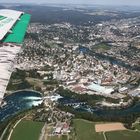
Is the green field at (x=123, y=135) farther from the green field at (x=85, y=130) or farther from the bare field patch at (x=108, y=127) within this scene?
the bare field patch at (x=108, y=127)

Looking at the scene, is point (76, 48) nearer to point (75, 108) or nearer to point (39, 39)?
point (39, 39)

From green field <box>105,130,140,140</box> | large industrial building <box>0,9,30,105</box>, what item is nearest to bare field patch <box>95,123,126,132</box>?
green field <box>105,130,140,140</box>

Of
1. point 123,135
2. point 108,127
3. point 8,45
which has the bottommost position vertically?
point 108,127

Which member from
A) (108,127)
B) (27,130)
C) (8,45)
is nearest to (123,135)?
(108,127)

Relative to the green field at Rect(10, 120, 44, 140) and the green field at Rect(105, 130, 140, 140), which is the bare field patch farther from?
the green field at Rect(10, 120, 44, 140)

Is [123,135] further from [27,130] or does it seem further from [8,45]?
[8,45]

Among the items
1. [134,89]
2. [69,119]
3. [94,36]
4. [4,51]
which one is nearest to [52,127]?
[69,119]
